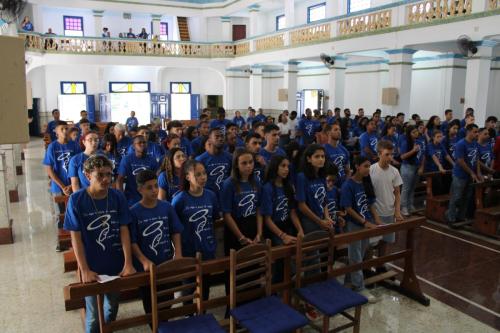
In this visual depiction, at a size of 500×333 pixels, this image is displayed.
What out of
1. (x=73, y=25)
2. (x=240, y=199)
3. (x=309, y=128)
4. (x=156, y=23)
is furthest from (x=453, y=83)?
(x=73, y=25)

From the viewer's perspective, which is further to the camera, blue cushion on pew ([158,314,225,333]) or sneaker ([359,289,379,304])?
sneaker ([359,289,379,304])

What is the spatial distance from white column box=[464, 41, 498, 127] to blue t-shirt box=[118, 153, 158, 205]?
30.0ft

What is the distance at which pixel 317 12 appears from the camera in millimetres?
20812

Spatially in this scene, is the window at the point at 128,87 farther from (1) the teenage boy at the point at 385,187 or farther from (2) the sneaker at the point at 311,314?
(2) the sneaker at the point at 311,314

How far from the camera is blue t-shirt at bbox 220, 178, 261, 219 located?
13.8 feet

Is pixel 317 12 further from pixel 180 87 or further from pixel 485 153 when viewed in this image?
pixel 485 153

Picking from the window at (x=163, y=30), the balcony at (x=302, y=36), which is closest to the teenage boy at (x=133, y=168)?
the balcony at (x=302, y=36)

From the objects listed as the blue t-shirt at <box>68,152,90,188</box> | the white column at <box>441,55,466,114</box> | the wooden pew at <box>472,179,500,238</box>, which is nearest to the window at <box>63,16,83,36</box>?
the white column at <box>441,55,466,114</box>

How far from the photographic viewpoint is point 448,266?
591 centimetres

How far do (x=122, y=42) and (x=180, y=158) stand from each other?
18827 mm

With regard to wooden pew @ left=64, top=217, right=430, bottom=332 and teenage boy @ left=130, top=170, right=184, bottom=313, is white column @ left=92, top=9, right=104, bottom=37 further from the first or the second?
wooden pew @ left=64, top=217, right=430, bottom=332

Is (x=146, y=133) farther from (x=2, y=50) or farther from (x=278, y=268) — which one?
(x=2, y=50)

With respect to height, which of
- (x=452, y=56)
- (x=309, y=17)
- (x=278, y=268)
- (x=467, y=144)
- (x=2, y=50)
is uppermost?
(x=309, y=17)

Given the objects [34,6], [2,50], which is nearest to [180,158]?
[2,50]
